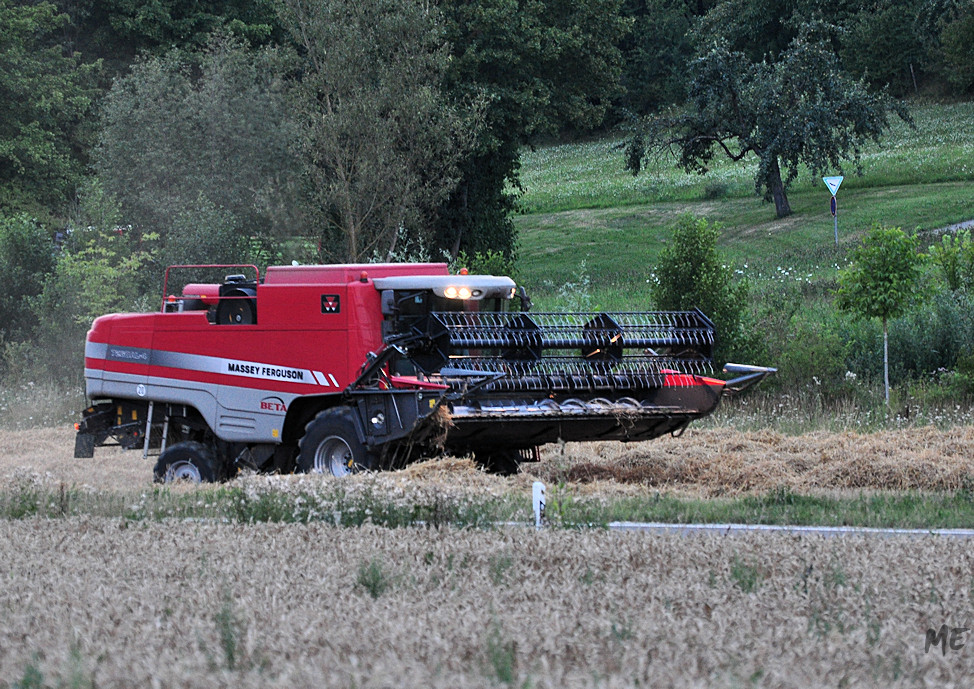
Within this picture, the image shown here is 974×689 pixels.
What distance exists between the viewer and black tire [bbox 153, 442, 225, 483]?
13.8 metres

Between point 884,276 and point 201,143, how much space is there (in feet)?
64.8

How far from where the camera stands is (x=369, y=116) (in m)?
25.0

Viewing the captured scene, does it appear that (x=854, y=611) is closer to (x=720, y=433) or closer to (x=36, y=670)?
(x=36, y=670)

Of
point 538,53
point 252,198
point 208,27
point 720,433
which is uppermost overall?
point 208,27

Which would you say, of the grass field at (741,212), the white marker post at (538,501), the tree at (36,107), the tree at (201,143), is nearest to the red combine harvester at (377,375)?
the white marker post at (538,501)

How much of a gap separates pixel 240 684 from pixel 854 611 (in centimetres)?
297

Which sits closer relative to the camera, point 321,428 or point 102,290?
point 321,428

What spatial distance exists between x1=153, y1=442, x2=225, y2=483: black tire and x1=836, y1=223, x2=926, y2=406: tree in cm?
1003

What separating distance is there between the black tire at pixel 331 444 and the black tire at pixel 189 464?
4.50 feet

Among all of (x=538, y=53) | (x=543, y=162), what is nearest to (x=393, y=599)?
(x=538, y=53)

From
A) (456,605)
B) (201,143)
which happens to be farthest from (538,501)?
(201,143)

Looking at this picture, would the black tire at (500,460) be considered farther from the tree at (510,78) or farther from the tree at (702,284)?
the tree at (510,78)

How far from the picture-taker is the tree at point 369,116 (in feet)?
82.3

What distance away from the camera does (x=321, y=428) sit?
12.9 meters
